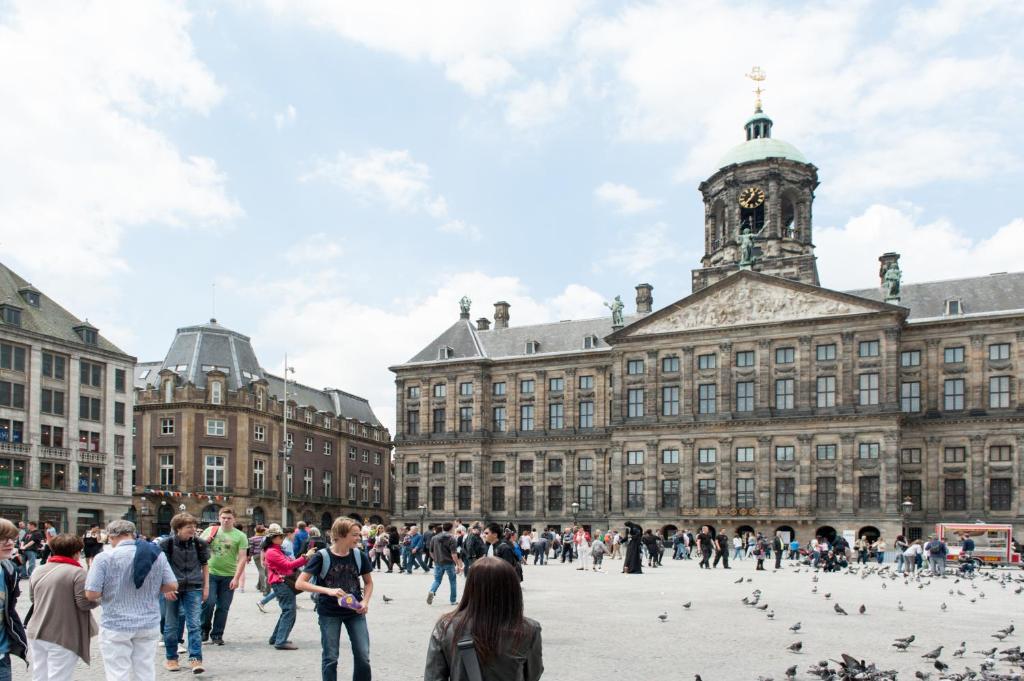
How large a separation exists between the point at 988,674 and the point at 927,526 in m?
58.4

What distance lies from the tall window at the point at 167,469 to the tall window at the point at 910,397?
52.8 metres

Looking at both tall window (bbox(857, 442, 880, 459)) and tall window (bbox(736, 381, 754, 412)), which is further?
tall window (bbox(736, 381, 754, 412))

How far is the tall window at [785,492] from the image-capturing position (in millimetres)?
68312

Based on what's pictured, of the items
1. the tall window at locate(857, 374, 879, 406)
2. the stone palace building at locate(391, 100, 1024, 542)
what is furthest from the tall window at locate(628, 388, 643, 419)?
the tall window at locate(857, 374, 879, 406)

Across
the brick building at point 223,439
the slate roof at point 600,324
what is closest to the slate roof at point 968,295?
the slate roof at point 600,324

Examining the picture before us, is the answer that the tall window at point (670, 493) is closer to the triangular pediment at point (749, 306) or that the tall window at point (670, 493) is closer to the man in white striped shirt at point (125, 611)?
the triangular pediment at point (749, 306)

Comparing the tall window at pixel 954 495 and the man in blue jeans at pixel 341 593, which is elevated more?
the man in blue jeans at pixel 341 593

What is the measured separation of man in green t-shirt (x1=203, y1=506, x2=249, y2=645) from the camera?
15703mm

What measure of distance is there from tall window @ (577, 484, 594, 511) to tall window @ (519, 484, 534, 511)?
157 inches

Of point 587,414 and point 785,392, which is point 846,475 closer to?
point 785,392

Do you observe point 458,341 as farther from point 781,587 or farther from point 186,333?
point 781,587

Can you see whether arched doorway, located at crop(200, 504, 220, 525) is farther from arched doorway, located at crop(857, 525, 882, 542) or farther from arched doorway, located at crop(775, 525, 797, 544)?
arched doorway, located at crop(857, 525, 882, 542)

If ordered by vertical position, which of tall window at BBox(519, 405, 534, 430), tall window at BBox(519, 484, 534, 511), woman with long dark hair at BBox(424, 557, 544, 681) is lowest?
tall window at BBox(519, 484, 534, 511)

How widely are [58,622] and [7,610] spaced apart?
49 cm
